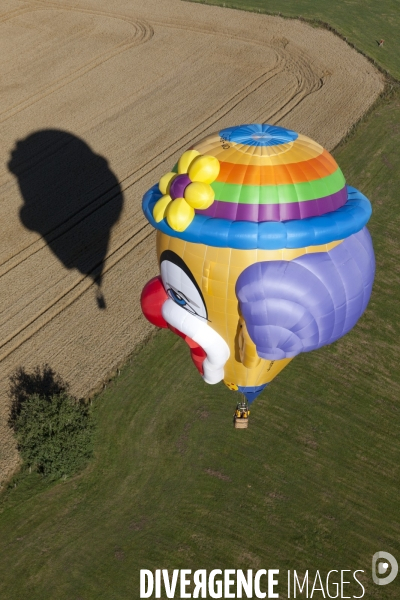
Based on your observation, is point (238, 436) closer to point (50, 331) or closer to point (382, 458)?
point (382, 458)

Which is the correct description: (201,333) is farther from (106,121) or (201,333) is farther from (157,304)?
(106,121)

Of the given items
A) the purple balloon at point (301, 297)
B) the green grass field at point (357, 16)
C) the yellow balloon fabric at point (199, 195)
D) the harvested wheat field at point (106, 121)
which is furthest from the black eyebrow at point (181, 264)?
the green grass field at point (357, 16)

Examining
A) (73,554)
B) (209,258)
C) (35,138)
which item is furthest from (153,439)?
(35,138)

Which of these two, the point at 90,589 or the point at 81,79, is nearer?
the point at 90,589

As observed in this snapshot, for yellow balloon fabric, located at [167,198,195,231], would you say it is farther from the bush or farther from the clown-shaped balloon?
the bush

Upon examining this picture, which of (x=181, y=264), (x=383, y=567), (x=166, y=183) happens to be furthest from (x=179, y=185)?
(x=383, y=567)
